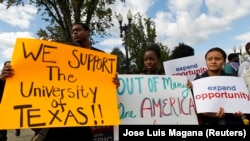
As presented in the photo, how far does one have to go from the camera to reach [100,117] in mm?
3369

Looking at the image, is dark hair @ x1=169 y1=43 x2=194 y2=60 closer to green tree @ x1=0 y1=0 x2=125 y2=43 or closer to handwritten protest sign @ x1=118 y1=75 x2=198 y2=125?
handwritten protest sign @ x1=118 y1=75 x2=198 y2=125

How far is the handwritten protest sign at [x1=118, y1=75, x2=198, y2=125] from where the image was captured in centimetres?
373

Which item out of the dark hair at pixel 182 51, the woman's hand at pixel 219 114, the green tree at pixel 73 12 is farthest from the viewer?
the green tree at pixel 73 12

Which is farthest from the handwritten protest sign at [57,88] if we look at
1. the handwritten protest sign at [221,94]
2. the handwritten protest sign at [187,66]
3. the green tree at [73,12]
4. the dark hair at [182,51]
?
the green tree at [73,12]

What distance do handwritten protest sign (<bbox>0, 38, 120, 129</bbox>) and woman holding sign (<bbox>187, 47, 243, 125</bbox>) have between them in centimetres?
91

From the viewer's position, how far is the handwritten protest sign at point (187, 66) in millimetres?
4512

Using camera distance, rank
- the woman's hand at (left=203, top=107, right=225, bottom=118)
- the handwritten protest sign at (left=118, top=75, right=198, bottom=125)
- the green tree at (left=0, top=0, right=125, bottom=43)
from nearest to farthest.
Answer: the woman's hand at (left=203, top=107, right=225, bottom=118) → the handwritten protest sign at (left=118, top=75, right=198, bottom=125) → the green tree at (left=0, top=0, right=125, bottom=43)

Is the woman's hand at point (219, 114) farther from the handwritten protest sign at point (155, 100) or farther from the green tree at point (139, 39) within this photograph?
the green tree at point (139, 39)

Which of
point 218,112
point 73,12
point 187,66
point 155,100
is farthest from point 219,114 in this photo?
point 73,12

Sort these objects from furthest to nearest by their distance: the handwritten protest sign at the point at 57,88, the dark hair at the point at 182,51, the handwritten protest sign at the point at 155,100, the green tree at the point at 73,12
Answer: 1. the green tree at the point at 73,12
2. the dark hair at the point at 182,51
3. the handwritten protest sign at the point at 155,100
4. the handwritten protest sign at the point at 57,88

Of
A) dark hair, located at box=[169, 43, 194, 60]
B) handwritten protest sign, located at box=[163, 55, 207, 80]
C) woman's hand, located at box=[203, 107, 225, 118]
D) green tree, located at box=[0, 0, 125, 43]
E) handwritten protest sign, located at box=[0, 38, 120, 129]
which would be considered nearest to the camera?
handwritten protest sign, located at box=[0, 38, 120, 129]

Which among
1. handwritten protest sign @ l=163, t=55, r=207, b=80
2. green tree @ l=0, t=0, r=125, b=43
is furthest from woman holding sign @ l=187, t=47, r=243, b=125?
green tree @ l=0, t=0, r=125, b=43

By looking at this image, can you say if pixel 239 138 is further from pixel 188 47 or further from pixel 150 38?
pixel 150 38

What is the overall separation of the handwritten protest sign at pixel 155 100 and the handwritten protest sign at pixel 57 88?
0.91ft
